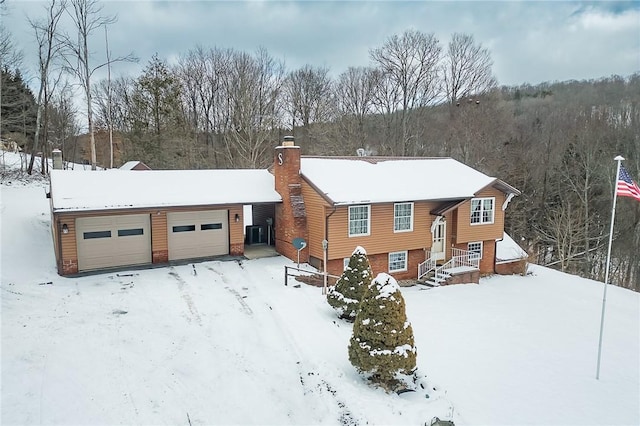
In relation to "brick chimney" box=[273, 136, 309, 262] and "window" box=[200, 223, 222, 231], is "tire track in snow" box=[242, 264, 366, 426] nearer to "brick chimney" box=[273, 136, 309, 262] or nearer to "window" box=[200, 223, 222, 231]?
"brick chimney" box=[273, 136, 309, 262]

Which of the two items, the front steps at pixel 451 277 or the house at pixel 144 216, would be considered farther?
the front steps at pixel 451 277

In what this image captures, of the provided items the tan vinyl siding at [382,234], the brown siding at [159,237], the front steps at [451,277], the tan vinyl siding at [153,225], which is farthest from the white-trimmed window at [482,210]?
the brown siding at [159,237]

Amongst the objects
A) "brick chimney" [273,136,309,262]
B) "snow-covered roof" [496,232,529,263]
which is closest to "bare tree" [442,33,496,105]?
"snow-covered roof" [496,232,529,263]

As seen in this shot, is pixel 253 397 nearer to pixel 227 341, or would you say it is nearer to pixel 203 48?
pixel 227 341

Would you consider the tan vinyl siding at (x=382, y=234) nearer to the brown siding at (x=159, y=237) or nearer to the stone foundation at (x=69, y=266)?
the brown siding at (x=159, y=237)

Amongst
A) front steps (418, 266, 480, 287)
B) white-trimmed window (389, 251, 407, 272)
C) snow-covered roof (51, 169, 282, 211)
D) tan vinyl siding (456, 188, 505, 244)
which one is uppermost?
snow-covered roof (51, 169, 282, 211)

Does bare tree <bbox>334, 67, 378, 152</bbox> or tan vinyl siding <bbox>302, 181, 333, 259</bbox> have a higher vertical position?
bare tree <bbox>334, 67, 378, 152</bbox>

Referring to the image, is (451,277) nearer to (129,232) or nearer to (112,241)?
(129,232)

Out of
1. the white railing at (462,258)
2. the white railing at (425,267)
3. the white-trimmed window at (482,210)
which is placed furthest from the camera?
the white-trimmed window at (482,210)
